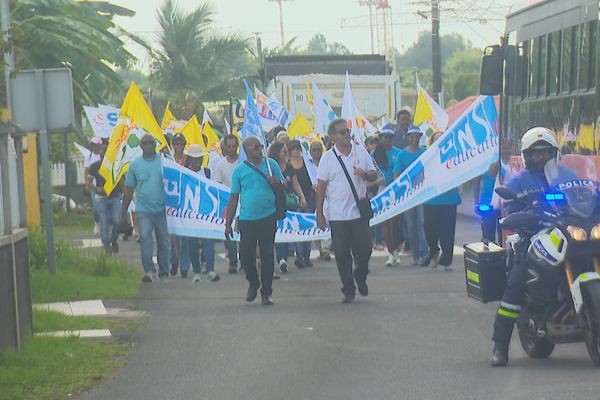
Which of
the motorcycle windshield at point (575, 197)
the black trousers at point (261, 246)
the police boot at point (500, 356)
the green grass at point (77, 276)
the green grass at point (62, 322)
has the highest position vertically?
the motorcycle windshield at point (575, 197)

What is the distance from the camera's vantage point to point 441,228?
18.0 m

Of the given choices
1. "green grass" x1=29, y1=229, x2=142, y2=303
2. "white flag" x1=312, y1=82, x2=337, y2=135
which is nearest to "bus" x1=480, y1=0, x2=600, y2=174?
"green grass" x1=29, y1=229, x2=142, y2=303

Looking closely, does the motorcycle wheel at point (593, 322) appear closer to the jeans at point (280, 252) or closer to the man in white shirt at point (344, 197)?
the man in white shirt at point (344, 197)

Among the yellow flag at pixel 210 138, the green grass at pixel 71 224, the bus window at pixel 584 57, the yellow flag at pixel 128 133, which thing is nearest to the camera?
the bus window at pixel 584 57

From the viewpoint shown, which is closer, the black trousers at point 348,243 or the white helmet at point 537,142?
the white helmet at point 537,142

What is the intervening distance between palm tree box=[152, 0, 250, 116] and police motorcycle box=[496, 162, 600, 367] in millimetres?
A: 43949

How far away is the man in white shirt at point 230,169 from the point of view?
17875 millimetres

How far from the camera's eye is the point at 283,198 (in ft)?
49.3

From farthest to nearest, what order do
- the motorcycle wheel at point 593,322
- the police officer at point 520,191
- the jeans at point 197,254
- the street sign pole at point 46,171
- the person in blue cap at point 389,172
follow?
the person in blue cap at point 389,172
the jeans at point 197,254
the street sign pole at point 46,171
the police officer at point 520,191
the motorcycle wheel at point 593,322

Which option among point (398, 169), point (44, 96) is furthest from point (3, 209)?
point (398, 169)

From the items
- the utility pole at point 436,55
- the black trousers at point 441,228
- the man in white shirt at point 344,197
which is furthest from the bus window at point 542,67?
the utility pole at point 436,55

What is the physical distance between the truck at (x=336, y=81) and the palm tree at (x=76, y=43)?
6.07 meters

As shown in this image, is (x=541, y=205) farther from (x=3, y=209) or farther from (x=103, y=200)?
(x=103, y=200)

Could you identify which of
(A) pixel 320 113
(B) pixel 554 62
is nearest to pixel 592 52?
(B) pixel 554 62
